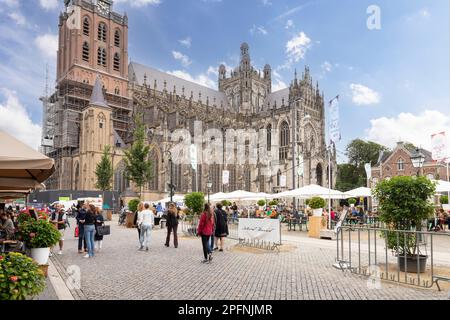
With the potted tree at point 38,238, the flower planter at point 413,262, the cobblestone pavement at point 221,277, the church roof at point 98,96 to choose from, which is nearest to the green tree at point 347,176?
the church roof at point 98,96

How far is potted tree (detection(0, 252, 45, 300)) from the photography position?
382 centimetres

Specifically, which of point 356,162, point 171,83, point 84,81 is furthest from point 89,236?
point 356,162

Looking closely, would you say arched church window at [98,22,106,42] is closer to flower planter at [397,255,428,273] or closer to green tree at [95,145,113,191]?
green tree at [95,145,113,191]

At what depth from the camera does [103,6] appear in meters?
58.9

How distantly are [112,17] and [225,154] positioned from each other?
29164mm

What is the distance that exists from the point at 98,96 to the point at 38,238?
148ft

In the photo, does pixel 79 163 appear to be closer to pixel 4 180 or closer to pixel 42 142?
pixel 42 142

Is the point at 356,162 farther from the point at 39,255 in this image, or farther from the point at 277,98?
the point at 39,255

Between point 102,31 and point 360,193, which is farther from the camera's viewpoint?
point 102,31

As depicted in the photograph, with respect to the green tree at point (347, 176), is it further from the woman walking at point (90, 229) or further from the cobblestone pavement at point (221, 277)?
the woman walking at point (90, 229)

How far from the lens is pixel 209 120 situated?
195ft

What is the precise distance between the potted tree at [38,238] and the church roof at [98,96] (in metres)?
42.8

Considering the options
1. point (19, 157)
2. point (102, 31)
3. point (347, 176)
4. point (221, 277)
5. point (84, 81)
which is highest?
point (102, 31)
